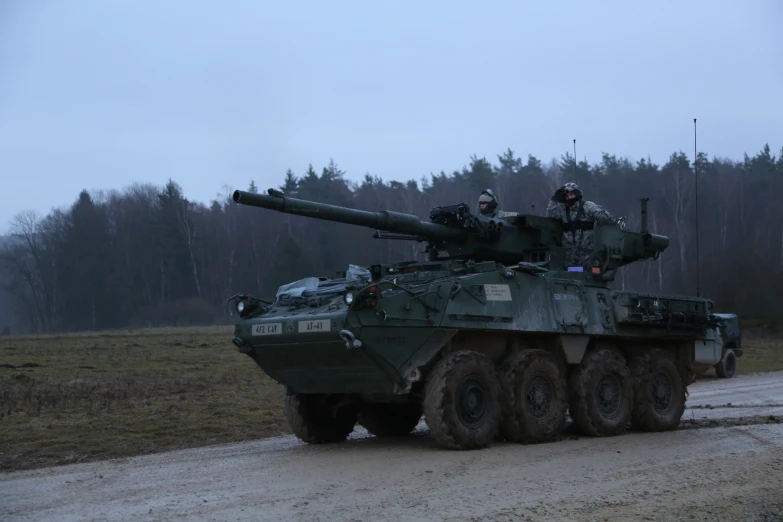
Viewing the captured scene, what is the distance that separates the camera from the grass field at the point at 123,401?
13.9 meters

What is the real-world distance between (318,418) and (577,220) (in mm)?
5020

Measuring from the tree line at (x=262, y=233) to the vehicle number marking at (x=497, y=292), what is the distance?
112 feet

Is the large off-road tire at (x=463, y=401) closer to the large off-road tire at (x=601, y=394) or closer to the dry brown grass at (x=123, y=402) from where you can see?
the large off-road tire at (x=601, y=394)

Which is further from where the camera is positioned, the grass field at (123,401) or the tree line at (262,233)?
the tree line at (262,233)

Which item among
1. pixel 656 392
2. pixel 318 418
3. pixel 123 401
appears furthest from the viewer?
pixel 123 401

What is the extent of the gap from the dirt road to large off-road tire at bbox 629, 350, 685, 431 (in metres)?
1.29

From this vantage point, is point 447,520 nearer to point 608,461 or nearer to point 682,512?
point 682,512

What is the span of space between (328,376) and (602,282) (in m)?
4.74

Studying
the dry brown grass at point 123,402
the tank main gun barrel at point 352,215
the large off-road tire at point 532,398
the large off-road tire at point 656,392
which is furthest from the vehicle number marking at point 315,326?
the large off-road tire at point 656,392

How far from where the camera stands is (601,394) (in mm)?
14344

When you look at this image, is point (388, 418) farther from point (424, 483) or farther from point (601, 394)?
point (424, 483)

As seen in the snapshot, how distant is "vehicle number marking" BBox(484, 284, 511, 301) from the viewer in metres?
12.3

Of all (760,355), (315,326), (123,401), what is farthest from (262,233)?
(315,326)

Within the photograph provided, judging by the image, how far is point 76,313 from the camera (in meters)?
58.3
